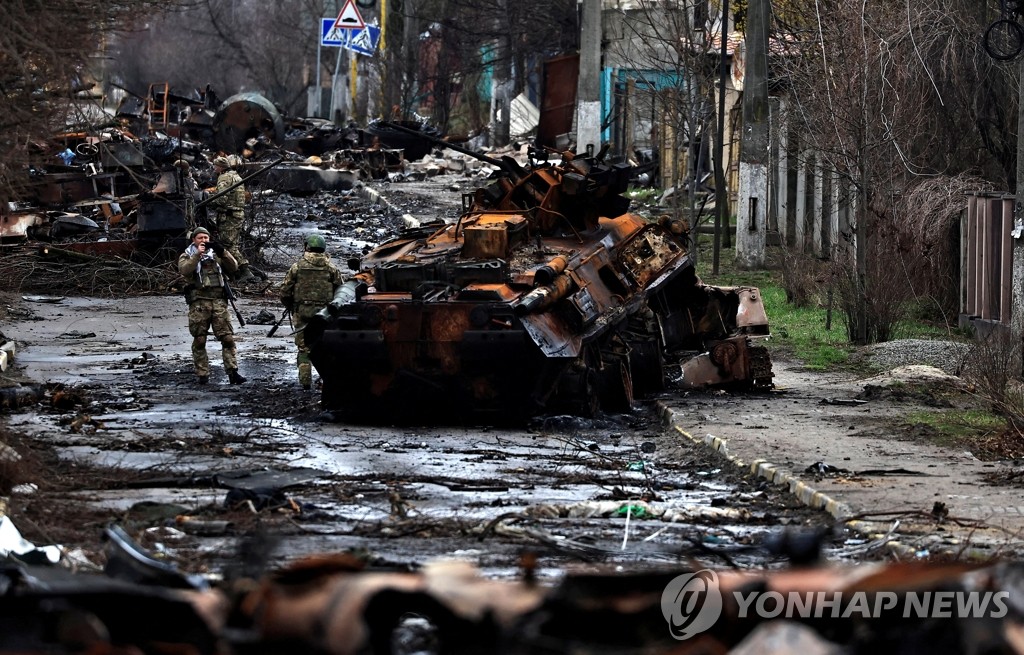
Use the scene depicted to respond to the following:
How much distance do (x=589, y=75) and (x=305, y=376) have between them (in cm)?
1144

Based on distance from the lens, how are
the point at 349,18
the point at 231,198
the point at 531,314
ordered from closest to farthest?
the point at 531,314, the point at 231,198, the point at 349,18

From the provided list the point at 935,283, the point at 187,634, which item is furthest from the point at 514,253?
the point at 187,634

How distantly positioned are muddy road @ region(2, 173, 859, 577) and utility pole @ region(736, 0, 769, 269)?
35.8 ft

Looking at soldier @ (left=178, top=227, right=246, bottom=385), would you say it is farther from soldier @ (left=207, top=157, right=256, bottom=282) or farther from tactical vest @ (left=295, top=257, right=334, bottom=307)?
soldier @ (left=207, top=157, right=256, bottom=282)


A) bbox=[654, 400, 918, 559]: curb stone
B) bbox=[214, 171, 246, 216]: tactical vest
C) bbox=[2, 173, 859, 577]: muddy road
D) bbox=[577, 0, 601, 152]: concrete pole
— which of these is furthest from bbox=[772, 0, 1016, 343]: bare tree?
bbox=[214, 171, 246, 216]: tactical vest

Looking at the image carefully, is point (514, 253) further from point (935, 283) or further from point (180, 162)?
Result: point (180, 162)

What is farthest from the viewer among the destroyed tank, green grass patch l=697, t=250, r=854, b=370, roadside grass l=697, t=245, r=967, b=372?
green grass patch l=697, t=250, r=854, b=370

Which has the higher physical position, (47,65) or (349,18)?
(349,18)

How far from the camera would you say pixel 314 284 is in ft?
56.6

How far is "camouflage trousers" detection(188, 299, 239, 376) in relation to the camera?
1764 centimetres

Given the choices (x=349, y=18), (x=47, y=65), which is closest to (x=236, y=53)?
(x=349, y=18)

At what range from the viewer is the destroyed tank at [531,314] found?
15.0 metres

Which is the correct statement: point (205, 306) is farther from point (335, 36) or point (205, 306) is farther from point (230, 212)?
point (335, 36)

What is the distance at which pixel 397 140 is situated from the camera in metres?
47.2
